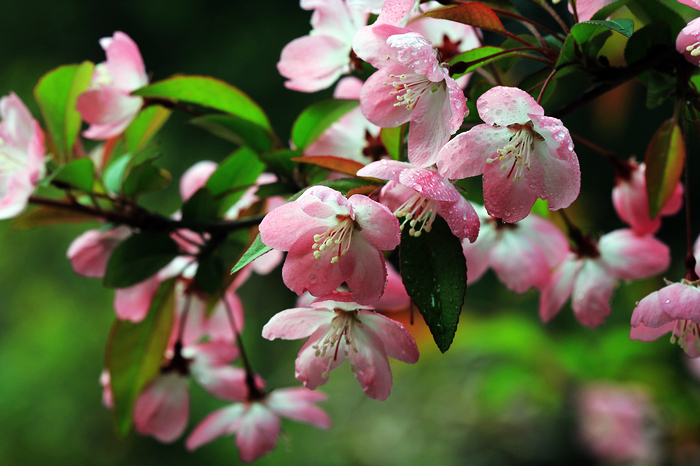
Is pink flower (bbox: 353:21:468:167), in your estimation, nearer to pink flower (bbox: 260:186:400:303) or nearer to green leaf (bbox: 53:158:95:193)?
pink flower (bbox: 260:186:400:303)

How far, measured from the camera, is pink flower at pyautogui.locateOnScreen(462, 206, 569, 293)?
50 centimetres

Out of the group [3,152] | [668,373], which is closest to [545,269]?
[3,152]

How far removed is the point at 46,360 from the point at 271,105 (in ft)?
6.09

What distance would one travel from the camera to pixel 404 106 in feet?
1.11

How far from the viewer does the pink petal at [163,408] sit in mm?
561

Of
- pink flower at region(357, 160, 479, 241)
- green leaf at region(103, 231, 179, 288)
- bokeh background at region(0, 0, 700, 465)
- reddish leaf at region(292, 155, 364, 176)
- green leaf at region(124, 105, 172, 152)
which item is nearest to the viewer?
pink flower at region(357, 160, 479, 241)

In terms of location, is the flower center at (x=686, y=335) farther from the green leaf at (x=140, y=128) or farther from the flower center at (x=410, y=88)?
the green leaf at (x=140, y=128)

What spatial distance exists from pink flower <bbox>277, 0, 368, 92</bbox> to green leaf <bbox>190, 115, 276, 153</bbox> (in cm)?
5

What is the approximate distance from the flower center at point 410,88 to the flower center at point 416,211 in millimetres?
55

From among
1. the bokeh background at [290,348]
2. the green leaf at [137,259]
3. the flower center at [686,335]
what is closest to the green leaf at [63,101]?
the green leaf at [137,259]

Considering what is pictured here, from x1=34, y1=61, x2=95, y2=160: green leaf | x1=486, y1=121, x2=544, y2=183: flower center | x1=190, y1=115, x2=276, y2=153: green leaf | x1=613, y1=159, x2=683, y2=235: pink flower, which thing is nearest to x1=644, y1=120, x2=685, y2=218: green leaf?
x1=613, y1=159, x2=683, y2=235: pink flower

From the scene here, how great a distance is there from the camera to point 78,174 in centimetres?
49

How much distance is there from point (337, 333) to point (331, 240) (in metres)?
0.09

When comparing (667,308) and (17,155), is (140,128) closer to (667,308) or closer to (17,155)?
(17,155)
